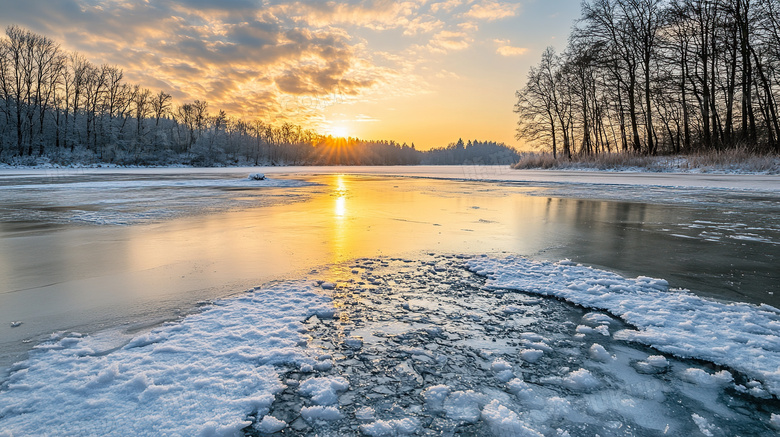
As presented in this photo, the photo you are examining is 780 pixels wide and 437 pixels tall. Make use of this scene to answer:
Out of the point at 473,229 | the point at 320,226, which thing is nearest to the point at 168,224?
the point at 320,226

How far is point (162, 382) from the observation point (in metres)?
1.78

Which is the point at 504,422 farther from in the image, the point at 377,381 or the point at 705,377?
the point at 705,377

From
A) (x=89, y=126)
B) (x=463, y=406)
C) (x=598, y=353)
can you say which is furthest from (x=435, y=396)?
(x=89, y=126)

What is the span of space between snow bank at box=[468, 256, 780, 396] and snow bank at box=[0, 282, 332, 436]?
6.36 feet

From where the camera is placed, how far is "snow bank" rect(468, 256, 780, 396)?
6.73 feet

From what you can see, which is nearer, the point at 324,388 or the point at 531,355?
the point at 324,388

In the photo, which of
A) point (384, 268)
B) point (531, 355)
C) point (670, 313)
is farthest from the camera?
point (384, 268)

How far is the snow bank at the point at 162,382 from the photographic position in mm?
1512

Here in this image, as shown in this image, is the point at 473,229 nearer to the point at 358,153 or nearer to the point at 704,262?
the point at 704,262

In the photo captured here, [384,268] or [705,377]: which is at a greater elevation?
[384,268]

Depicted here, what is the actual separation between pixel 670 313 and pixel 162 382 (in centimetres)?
310

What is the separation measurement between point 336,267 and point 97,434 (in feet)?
7.99

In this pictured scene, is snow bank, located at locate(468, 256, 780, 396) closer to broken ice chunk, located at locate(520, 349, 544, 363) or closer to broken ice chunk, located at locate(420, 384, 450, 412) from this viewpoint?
broken ice chunk, located at locate(520, 349, 544, 363)

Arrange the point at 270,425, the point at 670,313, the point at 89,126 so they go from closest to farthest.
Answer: the point at 270,425, the point at 670,313, the point at 89,126
